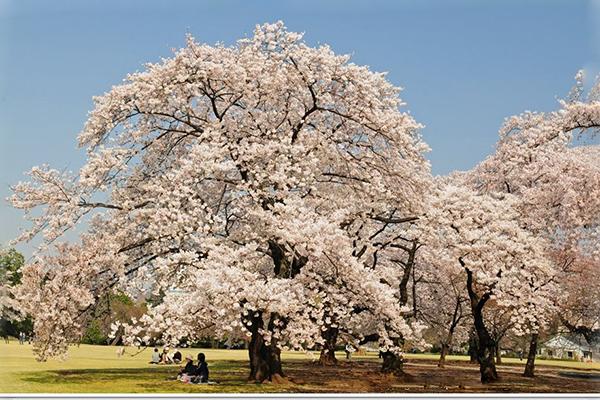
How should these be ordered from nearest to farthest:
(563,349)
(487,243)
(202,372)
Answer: (202,372)
(487,243)
(563,349)

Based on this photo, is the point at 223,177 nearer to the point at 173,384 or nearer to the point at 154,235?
the point at 154,235

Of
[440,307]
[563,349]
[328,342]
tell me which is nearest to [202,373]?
[328,342]

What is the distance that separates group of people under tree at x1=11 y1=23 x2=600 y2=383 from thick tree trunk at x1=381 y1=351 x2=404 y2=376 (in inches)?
59.8

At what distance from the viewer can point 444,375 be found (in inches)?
615

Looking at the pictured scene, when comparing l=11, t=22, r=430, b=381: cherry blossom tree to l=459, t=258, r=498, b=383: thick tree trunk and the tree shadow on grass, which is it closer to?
the tree shadow on grass

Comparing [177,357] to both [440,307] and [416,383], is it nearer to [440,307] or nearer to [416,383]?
[416,383]

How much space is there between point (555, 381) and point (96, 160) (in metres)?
9.33

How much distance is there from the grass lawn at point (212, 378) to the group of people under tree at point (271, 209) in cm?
59

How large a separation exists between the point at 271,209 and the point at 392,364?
5180 mm

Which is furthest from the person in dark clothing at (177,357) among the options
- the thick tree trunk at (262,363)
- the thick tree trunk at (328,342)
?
the thick tree trunk at (262,363)

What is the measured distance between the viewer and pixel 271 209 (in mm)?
10188

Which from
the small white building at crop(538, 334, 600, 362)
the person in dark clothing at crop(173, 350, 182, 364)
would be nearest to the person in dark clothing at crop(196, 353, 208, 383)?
the person in dark clothing at crop(173, 350, 182, 364)

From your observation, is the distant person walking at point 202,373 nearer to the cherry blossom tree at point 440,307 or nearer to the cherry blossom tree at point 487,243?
the cherry blossom tree at point 487,243

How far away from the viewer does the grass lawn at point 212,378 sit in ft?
34.1
